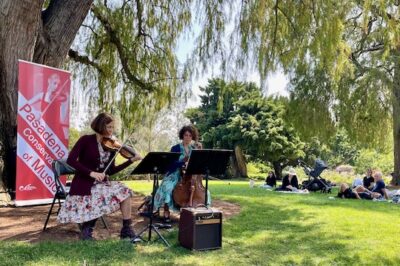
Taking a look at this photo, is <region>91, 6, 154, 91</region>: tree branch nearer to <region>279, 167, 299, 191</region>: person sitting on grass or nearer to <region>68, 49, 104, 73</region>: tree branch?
<region>68, 49, 104, 73</region>: tree branch

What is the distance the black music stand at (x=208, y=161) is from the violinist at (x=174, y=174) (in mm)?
984

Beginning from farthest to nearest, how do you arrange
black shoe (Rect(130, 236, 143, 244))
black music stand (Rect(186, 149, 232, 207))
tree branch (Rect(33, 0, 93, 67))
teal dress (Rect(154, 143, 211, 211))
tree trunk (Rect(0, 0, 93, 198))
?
tree branch (Rect(33, 0, 93, 67)) < tree trunk (Rect(0, 0, 93, 198)) < teal dress (Rect(154, 143, 211, 211)) < black music stand (Rect(186, 149, 232, 207)) < black shoe (Rect(130, 236, 143, 244))

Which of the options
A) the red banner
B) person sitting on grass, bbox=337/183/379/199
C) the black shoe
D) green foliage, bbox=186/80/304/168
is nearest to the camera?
the black shoe

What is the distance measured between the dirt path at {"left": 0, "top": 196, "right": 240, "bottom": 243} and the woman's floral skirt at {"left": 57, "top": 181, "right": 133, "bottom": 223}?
311 millimetres

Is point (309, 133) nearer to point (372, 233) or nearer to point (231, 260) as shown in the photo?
point (372, 233)

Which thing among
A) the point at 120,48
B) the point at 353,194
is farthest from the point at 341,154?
the point at 120,48

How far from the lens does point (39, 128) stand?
656 cm

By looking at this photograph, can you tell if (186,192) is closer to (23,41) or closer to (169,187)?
(169,187)

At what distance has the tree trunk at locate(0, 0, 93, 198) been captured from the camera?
21.5ft

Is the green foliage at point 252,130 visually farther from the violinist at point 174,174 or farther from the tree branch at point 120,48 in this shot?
the violinist at point 174,174

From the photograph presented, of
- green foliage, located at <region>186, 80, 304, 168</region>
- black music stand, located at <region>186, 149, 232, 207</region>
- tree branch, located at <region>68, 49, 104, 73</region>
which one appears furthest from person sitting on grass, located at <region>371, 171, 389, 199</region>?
green foliage, located at <region>186, 80, 304, 168</region>

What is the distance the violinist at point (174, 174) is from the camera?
5812 millimetres

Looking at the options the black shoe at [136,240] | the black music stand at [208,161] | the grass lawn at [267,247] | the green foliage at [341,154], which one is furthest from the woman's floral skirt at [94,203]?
the green foliage at [341,154]

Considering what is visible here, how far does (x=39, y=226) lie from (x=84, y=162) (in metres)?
1.20
